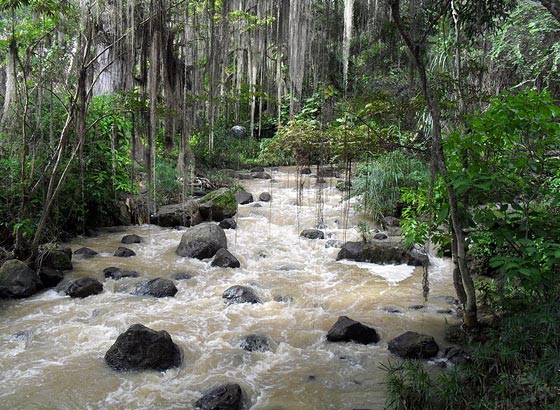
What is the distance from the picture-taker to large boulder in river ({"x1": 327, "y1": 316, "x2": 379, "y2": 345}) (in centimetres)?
509

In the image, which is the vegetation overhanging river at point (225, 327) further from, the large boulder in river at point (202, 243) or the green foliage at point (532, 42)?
the green foliage at point (532, 42)

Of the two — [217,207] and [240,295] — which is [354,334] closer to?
[240,295]

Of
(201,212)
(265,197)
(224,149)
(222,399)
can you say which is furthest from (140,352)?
(224,149)

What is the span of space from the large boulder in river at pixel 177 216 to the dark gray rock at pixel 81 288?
388 centimetres

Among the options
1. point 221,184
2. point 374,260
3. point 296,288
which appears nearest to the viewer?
point 296,288

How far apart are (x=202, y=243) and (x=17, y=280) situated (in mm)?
3128

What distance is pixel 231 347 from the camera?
499 cm

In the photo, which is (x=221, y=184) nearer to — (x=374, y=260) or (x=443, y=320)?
(x=374, y=260)

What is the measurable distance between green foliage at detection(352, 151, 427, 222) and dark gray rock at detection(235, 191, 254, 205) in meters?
3.03

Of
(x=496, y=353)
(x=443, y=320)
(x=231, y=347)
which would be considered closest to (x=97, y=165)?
(x=231, y=347)

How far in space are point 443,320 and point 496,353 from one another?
1823 mm

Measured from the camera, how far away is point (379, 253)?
8.23 metres

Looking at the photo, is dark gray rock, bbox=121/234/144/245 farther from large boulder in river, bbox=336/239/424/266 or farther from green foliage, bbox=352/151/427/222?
green foliage, bbox=352/151/427/222

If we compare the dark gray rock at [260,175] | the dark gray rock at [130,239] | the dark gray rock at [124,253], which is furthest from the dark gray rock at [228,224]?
the dark gray rock at [260,175]
